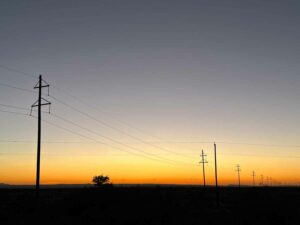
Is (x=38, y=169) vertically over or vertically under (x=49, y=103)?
under

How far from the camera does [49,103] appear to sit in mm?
39438

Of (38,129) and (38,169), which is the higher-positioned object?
(38,129)
